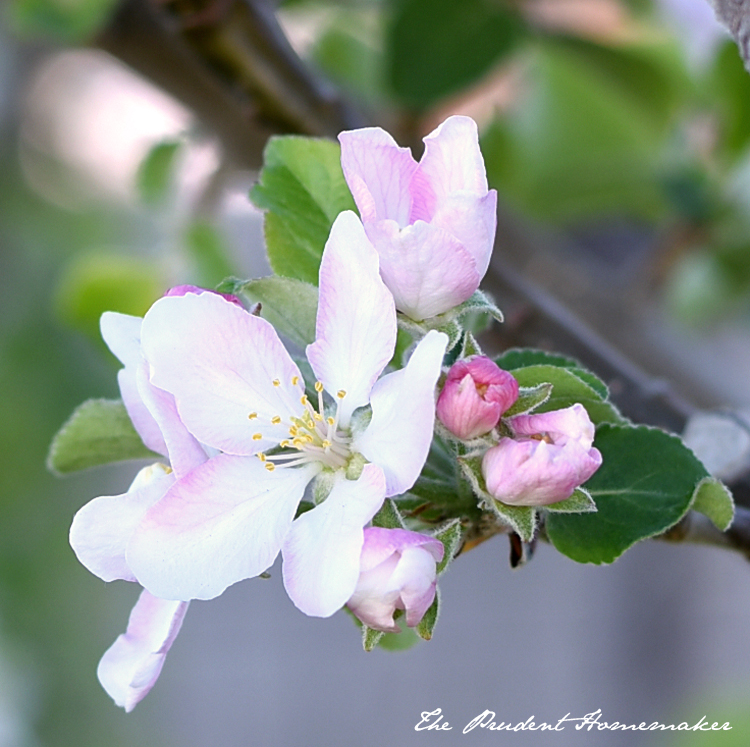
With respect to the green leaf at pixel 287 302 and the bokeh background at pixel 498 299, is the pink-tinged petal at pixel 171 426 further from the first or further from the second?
the bokeh background at pixel 498 299

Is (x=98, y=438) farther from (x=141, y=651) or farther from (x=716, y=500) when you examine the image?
(x=716, y=500)

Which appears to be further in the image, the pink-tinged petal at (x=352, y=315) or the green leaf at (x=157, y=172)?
the green leaf at (x=157, y=172)

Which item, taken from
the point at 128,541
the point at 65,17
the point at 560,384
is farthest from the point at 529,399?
the point at 65,17

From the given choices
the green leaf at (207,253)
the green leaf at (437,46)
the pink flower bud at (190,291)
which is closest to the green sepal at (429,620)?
the pink flower bud at (190,291)

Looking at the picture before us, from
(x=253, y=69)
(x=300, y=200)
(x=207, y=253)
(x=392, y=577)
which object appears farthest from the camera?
(x=207, y=253)

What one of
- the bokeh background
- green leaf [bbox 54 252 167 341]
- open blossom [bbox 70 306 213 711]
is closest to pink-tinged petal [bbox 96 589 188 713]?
open blossom [bbox 70 306 213 711]

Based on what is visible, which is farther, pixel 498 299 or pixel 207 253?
pixel 207 253

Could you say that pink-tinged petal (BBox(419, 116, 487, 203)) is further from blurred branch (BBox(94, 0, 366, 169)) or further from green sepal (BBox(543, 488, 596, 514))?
blurred branch (BBox(94, 0, 366, 169))
